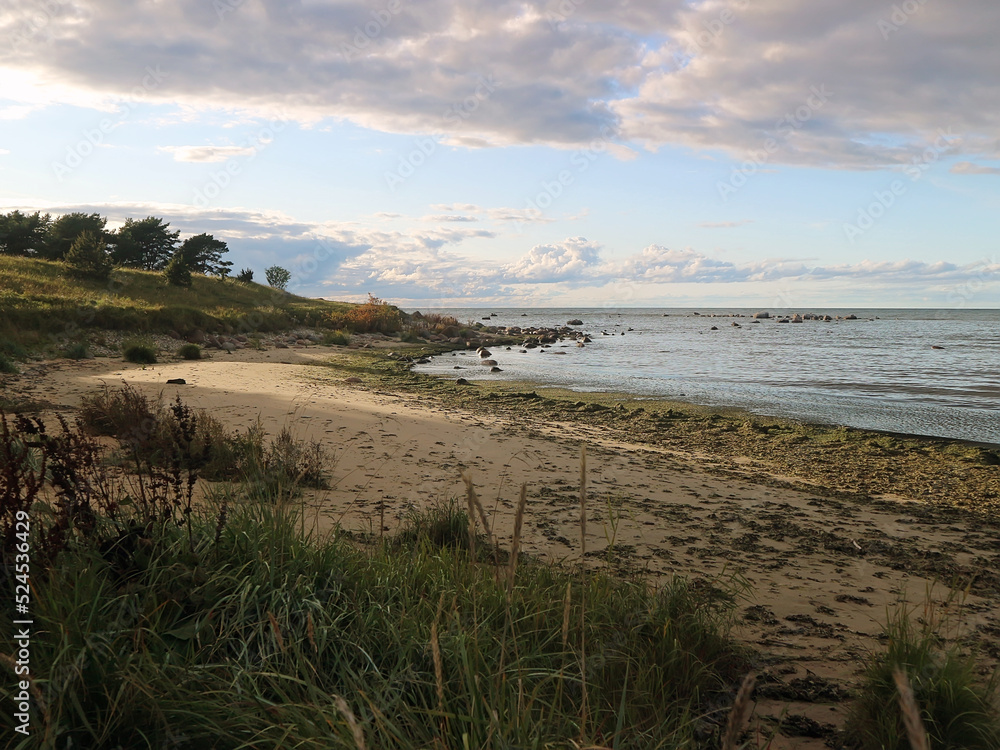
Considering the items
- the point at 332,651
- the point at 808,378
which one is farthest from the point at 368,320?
the point at 332,651

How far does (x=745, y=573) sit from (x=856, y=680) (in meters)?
1.76

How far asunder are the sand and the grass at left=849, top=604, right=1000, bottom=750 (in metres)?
0.28

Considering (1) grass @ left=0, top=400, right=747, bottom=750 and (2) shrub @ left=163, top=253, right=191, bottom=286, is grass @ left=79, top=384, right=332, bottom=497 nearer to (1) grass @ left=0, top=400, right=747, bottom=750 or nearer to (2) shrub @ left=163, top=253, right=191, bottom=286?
(1) grass @ left=0, top=400, right=747, bottom=750

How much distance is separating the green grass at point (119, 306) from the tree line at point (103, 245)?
93cm

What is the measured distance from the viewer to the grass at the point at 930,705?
2.66m

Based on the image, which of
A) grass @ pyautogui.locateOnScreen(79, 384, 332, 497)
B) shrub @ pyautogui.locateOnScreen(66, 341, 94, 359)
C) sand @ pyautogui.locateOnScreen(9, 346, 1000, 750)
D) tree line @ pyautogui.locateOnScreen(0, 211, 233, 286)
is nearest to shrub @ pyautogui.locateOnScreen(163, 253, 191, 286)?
tree line @ pyautogui.locateOnScreen(0, 211, 233, 286)

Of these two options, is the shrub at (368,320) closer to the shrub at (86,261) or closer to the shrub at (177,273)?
the shrub at (177,273)

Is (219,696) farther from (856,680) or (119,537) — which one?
(856,680)

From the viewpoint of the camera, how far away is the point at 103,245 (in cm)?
3316

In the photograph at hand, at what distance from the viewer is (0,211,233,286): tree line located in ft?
104

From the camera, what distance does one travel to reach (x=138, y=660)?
2418 millimetres

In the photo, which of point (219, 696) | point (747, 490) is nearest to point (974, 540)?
point (747, 490)

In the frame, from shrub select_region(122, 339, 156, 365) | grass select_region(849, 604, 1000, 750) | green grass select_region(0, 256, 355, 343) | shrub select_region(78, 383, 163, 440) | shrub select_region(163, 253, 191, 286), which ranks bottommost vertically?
grass select_region(849, 604, 1000, 750)

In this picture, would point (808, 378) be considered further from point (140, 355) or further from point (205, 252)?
point (205, 252)
